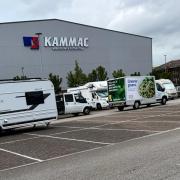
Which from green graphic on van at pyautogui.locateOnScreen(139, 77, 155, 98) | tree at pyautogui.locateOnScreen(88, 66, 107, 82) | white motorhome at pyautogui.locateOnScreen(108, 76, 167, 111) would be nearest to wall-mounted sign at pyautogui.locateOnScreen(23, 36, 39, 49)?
tree at pyautogui.locateOnScreen(88, 66, 107, 82)

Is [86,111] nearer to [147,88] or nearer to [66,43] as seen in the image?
[147,88]

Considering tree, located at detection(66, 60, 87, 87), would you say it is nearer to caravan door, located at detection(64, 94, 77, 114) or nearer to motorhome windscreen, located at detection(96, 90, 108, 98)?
motorhome windscreen, located at detection(96, 90, 108, 98)

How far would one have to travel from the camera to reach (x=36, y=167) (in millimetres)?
11133

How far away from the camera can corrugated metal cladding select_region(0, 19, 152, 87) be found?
60750 mm

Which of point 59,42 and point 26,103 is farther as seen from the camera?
point 59,42

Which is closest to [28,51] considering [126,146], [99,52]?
[99,52]

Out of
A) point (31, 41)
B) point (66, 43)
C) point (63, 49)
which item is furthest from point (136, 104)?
point (66, 43)

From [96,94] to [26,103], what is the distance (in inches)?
845

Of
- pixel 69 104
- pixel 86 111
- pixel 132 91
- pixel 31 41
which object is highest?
pixel 31 41

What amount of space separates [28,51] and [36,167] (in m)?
52.2

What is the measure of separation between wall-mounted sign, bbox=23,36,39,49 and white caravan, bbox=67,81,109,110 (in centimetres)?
1931

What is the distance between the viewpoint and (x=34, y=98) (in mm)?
22641

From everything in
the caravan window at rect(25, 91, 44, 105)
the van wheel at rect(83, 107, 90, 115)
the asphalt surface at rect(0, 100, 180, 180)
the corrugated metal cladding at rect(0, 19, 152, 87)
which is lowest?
the asphalt surface at rect(0, 100, 180, 180)

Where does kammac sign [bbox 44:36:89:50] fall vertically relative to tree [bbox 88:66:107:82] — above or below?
above
